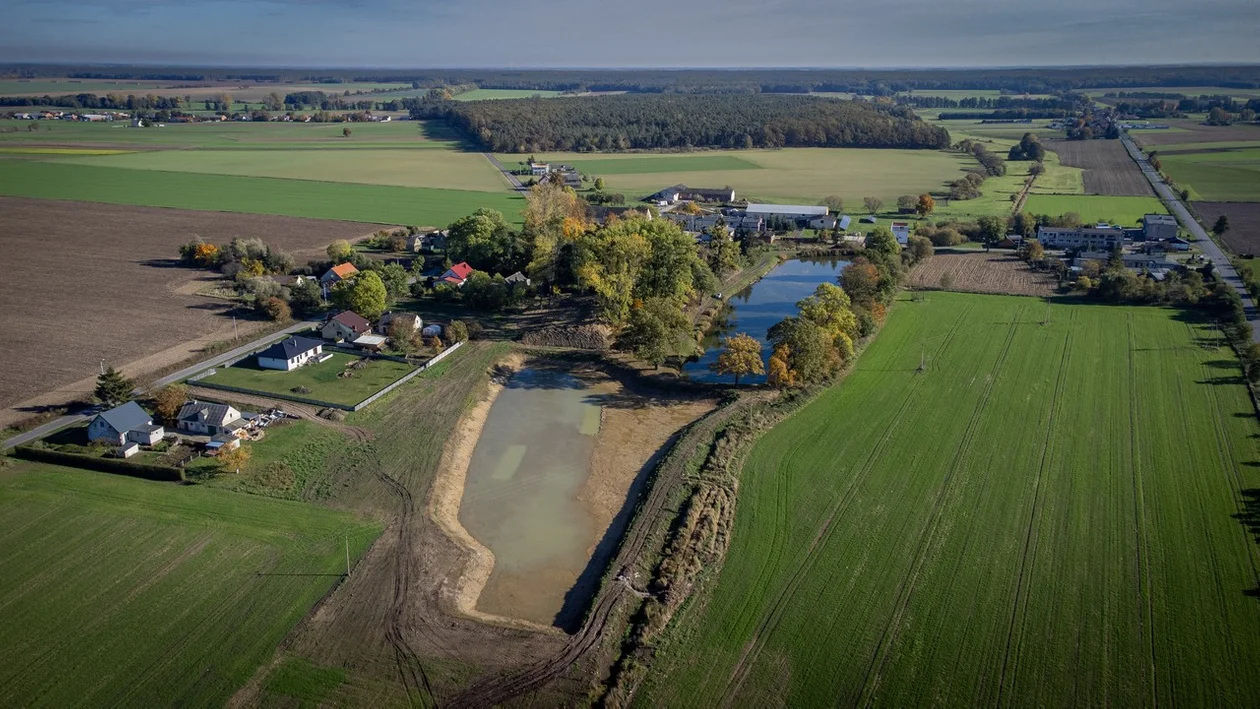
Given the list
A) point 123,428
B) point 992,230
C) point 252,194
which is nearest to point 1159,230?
point 992,230

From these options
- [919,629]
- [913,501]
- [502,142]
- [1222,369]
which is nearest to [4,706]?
[919,629]

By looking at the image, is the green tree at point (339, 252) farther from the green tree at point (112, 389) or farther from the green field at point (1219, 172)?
the green field at point (1219, 172)

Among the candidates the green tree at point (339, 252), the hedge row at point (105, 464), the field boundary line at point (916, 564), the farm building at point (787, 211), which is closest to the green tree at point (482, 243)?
the green tree at point (339, 252)

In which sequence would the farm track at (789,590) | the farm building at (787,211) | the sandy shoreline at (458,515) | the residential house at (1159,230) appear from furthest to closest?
the farm building at (787,211) < the residential house at (1159,230) < the sandy shoreline at (458,515) < the farm track at (789,590)

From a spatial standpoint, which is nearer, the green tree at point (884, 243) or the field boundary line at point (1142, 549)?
the field boundary line at point (1142, 549)

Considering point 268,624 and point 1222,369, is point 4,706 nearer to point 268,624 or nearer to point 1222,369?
point 268,624

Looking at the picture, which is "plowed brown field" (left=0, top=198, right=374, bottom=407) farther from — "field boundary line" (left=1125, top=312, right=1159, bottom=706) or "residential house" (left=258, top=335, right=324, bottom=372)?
"field boundary line" (left=1125, top=312, right=1159, bottom=706)
